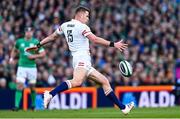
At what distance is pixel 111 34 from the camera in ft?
98.5

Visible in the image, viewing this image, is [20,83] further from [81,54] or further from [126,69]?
[126,69]

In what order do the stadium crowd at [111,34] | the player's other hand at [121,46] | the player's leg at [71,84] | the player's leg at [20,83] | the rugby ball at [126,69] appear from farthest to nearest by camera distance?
the stadium crowd at [111,34]
the player's leg at [20,83]
the rugby ball at [126,69]
the player's leg at [71,84]
the player's other hand at [121,46]

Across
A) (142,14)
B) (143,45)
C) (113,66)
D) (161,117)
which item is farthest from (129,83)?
(161,117)

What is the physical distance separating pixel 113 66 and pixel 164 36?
395cm

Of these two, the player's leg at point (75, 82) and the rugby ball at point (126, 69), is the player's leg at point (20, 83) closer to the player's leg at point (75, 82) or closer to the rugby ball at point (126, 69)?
the player's leg at point (75, 82)

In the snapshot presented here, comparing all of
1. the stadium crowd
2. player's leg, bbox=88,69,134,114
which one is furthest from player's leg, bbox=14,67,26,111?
player's leg, bbox=88,69,134,114

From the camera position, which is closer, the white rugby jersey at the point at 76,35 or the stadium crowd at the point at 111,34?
the white rugby jersey at the point at 76,35

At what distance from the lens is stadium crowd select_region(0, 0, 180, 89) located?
26500 millimetres

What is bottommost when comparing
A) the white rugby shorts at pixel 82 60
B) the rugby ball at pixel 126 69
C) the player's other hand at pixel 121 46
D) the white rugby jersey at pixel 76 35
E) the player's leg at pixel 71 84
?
the player's leg at pixel 71 84

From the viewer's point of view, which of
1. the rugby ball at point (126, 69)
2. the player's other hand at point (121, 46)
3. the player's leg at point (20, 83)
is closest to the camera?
the player's other hand at point (121, 46)

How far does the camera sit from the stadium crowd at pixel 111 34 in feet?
86.9

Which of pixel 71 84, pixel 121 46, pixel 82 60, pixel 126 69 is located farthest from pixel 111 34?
pixel 121 46

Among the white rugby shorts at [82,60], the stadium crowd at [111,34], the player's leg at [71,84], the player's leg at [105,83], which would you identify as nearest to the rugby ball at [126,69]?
the player's leg at [105,83]

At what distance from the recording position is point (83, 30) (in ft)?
54.7
